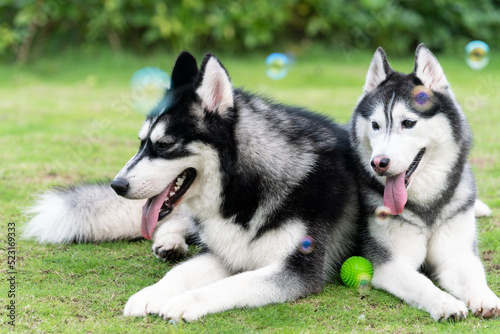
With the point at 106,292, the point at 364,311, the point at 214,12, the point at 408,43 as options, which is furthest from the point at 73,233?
the point at 408,43

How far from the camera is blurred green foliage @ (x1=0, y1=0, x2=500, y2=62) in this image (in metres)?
13.5

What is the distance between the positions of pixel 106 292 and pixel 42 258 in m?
0.84

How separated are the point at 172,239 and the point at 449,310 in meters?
2.04

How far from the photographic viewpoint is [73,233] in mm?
5020

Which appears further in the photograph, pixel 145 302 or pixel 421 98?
pixel 421 98

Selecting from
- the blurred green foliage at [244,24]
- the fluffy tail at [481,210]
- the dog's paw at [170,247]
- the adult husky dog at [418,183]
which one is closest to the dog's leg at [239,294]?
the adult husky dog at [418,183]

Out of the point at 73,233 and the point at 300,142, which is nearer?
the point at 300,142

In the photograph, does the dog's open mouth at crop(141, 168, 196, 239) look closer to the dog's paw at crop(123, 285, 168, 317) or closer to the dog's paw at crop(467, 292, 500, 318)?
the dog's paw at crop(123, 285, 168, 317)

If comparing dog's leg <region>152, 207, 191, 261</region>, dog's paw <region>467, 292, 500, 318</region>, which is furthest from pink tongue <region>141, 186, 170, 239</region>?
dog's paw <region>467, 292, 500, 318</region>

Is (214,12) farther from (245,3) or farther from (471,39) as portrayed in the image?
(471,39)

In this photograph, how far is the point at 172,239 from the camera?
191 inches

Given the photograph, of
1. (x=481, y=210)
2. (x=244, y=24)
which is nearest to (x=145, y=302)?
(x=481, y=210)

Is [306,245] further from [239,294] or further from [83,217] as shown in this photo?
[83,217]

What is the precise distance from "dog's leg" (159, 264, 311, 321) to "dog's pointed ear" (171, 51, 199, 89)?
1.22 metres
